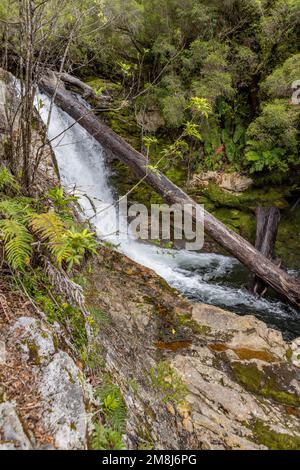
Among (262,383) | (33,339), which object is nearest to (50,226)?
(33,339)

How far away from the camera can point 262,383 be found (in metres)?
3.44

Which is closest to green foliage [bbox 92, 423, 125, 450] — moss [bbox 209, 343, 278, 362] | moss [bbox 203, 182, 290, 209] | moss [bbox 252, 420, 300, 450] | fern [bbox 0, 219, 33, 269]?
fern [bbox 0, 219, 33, 269]

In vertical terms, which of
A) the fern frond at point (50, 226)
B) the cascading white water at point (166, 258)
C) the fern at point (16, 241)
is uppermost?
the fern frond at point (50, 226)

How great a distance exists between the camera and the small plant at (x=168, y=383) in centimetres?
284

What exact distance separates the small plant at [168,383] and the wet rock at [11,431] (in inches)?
55.8

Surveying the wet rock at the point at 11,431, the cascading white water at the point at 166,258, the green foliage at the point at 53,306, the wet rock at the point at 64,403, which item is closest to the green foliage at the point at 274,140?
the cascading white water at the point at 166,258

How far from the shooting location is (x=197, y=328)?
4152mm

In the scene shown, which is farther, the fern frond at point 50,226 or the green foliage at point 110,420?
the fern frond at point 50,226

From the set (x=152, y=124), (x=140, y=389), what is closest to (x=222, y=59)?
(x=152, y=124)

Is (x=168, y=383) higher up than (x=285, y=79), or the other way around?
(x=285, y=79)

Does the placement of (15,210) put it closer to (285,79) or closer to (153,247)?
(153,247)

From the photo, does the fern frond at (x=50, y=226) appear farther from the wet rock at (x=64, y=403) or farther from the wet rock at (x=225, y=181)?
the wet rock at (x=225, y=181)

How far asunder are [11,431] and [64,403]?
323 millimetres
